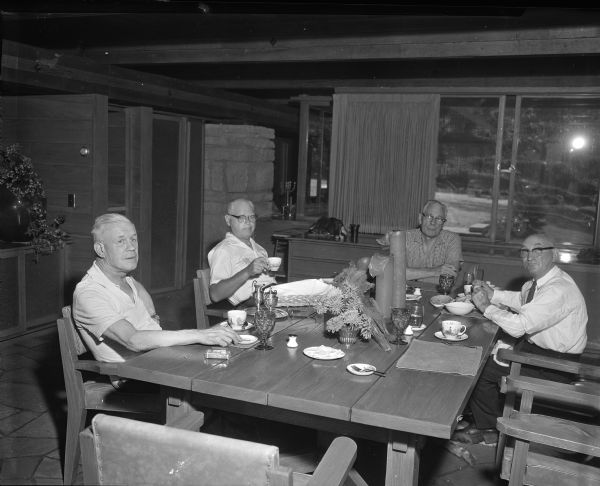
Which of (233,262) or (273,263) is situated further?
(233,262)

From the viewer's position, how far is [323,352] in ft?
9.56

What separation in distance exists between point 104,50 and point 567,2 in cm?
513

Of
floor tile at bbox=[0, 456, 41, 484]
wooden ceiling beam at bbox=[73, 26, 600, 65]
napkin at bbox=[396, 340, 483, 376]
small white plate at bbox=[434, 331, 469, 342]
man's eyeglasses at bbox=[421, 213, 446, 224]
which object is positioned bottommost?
floor tile at bbox=[0, 456, 41, 484]

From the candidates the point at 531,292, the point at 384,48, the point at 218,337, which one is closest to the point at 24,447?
the point at 218,337

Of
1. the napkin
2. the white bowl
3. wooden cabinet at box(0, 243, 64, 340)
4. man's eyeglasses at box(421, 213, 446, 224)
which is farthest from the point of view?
wooden cabinet at box(0, 243, 64, 340)

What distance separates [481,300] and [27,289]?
4.06m

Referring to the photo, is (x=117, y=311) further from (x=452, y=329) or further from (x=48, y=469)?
(x=452, y=329)

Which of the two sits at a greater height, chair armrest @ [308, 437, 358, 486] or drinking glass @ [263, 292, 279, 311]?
drinking glass @ [263, 292, 279, 311]

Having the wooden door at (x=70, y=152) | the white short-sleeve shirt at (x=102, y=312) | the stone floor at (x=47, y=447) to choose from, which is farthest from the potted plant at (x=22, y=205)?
the white short-sleeve shirt at (x=102, y=312)

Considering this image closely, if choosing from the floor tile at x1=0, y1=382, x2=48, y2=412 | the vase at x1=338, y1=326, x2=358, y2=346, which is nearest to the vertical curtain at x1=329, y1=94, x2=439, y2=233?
the floor tile at x1=0, y1=382, x2=48, y2=412

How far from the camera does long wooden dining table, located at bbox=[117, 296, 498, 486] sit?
7.55 ft

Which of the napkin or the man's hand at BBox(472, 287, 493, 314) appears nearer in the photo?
the napkin

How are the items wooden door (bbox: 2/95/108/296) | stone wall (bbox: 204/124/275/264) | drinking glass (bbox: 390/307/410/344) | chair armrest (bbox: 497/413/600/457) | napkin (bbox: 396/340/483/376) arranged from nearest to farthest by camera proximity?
chair armrest (bbox: 497/413/600/457)
napkin (bbox: 396/340/483/376)
drinking glass (bbox: 390/307/410/344)
wooden door (bbox: 2/95/108/296)
stone wall (bbox: 204/124/275/264)

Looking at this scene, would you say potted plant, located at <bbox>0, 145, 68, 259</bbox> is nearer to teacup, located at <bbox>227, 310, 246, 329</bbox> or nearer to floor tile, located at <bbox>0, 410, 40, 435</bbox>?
floor tile, located at <bbox>0, 410, 40, 435</bbox>
